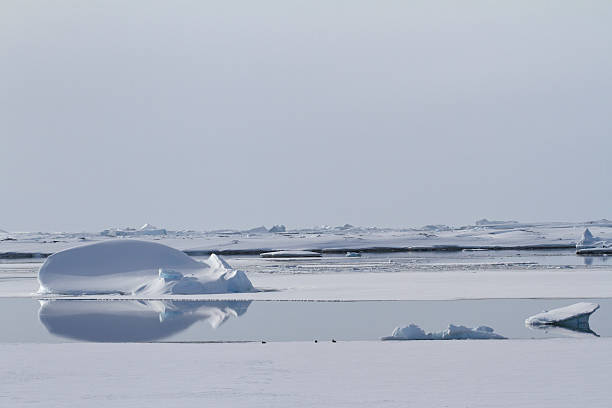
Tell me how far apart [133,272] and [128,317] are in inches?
218

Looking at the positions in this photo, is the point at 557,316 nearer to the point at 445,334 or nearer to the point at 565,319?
the point at 565,319

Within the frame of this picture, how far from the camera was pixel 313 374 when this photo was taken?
7656mm

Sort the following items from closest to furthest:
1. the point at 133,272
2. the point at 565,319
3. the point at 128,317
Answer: the point at 565,319, the point at 128,317, the point at 133,272

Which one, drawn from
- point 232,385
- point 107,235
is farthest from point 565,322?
point 107,235

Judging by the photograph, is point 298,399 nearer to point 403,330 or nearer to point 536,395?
point 536,395

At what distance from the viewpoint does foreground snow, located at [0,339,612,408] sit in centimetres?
657

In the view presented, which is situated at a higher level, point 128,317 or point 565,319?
point 128,317

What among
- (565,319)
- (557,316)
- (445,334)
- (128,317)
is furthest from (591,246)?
(445,334)

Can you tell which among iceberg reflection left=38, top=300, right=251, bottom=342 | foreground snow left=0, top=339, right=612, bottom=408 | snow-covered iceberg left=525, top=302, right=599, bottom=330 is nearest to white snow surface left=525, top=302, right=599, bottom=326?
snow-covered iceberg left=525, top=302, right=599, bottom=330

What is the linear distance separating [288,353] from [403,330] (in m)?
1.64

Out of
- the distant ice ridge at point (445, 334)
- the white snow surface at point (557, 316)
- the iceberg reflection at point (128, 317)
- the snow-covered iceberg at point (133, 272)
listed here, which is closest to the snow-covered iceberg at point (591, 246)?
the snow-covered iceberg at point (133, 272)

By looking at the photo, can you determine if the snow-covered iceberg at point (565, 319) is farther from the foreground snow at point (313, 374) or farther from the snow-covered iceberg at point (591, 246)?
the snow-covered iceberg at point (591, 246)

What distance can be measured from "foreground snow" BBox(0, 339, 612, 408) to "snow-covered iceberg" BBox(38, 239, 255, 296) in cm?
703

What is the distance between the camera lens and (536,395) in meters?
6.59
